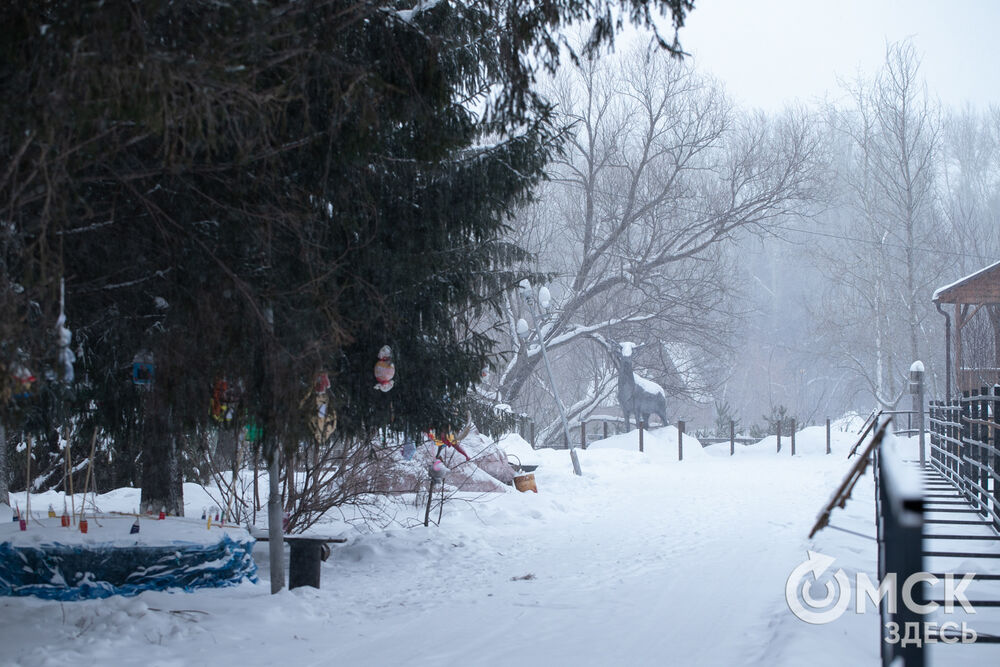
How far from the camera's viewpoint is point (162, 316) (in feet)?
18.8

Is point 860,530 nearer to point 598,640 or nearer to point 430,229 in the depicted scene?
point 598,640

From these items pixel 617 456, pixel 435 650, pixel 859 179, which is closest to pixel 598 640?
pixel 435 650

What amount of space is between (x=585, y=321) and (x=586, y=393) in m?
10.6

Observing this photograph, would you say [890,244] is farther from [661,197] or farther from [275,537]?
[275,537]

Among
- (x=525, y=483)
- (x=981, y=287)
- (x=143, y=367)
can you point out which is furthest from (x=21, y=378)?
(x=981, y=287)

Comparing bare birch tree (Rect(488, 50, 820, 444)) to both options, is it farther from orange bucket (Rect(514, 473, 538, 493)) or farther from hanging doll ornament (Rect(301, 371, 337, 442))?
hanging doll ornament (Rect(301, 371, 337, 442))

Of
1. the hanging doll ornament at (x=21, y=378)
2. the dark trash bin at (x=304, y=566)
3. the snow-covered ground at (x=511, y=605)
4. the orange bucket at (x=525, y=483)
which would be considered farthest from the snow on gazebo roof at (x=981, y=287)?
the hanging doll ornament at (x=21, y=378)

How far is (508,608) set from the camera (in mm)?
6871

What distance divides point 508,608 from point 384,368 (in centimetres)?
209

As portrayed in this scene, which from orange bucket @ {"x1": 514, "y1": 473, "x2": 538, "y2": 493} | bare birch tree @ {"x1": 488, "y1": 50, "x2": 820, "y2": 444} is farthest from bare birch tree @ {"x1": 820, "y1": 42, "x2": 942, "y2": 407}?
orange bucket @ {"x1": 514, "y1": 473, "x2": 538, "y2": 493}

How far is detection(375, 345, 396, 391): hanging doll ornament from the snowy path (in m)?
1.74

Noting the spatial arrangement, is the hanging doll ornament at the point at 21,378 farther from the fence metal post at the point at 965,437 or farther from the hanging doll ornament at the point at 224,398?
the fence metal post at the point at 965,437

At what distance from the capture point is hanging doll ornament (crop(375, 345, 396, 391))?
7.00 meters

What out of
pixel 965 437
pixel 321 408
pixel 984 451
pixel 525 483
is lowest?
pixel 525 483
